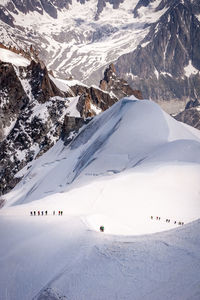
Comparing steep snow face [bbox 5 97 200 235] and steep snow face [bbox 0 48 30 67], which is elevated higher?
steep snow face [bbox 0 48 30 67]

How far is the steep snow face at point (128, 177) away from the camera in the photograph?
37.6m

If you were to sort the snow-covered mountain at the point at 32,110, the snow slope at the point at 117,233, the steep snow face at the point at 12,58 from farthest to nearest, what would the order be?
the steep snow face at the point at 12,58 → the snow-covered mountain at the point at 32,110 → the snow slope at the point at 117,233

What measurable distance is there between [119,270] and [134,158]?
45128 millimetres

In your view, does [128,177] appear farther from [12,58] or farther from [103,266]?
[12,58]

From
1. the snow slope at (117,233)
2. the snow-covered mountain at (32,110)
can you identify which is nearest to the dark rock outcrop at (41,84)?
the snow-covered mountain at (32,110)

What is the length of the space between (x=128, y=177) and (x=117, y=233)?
18.0 m

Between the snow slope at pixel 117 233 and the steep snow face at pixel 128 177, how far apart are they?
5.6 inches

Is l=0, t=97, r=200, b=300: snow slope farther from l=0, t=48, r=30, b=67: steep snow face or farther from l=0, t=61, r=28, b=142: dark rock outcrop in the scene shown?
l=0, t=48, r=30, b=67: steep snow face

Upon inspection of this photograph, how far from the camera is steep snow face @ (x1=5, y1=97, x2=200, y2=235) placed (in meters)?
37.6

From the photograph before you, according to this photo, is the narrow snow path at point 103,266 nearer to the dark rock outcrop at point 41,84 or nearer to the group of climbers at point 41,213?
the group of climbers at point 41,213

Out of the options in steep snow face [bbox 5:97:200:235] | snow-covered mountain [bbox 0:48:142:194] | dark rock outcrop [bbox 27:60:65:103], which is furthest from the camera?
dark rock outcrop [bbox 27:60:65:103]

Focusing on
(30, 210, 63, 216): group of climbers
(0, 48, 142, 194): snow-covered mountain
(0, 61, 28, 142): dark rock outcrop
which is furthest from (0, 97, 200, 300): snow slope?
(0, 61, 28, 142): dark rock outcrop

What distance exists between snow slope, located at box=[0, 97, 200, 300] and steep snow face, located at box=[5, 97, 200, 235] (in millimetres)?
143

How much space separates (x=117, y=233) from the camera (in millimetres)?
29891
